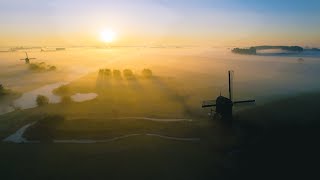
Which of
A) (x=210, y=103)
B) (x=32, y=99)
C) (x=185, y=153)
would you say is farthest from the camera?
(x=32, y=99)

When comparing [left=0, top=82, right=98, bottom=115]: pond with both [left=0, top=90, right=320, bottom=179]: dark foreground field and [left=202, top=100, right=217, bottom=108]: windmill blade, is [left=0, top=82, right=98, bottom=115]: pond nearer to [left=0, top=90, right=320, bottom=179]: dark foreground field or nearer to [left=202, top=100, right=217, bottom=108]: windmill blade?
[left=0, top=90, right=320, bottom=179]: dark foreground field

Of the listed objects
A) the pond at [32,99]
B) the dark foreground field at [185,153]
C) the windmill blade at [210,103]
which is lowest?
the dark foreground field at [185,153]

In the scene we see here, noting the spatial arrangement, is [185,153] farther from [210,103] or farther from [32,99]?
[32,99]

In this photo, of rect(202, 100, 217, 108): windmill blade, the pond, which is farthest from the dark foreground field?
the pond

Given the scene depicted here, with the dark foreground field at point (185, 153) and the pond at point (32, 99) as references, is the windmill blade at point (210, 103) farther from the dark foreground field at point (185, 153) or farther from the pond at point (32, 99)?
the pond at point (32, 99)

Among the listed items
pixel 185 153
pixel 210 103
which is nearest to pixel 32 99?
pixel 210 103

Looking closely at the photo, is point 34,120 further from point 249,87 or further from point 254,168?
point 249,87

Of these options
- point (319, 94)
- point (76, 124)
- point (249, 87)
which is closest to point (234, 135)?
point (76, 124)

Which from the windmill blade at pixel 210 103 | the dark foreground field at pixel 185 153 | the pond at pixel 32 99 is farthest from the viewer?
the pond at pixel 32 99

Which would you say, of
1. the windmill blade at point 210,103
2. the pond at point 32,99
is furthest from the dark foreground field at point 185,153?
the pond at point 32,99
